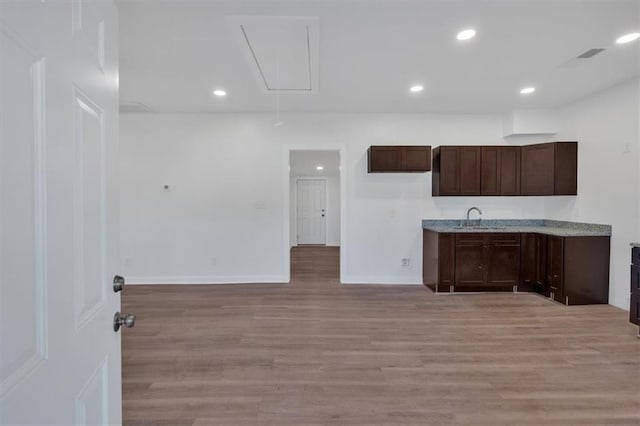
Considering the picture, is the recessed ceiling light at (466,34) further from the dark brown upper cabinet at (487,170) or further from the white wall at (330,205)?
the white wall at (330,205)

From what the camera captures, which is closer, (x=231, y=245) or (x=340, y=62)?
(x=340, y=62)

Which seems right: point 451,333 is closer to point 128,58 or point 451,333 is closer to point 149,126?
point 128,58

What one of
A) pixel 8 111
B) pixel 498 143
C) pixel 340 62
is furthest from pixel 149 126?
pixel 498 143

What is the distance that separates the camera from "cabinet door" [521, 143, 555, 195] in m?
4.41

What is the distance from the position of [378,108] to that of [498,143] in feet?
6.42

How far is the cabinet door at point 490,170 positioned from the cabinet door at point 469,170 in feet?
0.20

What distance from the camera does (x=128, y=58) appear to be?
9.89 ft

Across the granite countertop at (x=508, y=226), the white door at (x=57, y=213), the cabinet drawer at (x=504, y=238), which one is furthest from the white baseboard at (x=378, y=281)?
the white door at (x=57, y=213)

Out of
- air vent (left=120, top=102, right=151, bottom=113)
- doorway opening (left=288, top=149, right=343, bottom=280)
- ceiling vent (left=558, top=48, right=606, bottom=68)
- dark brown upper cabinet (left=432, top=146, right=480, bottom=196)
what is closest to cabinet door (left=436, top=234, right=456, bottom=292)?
dark brown upper cabinet (left=432, top=146, right=480, bottom=196)

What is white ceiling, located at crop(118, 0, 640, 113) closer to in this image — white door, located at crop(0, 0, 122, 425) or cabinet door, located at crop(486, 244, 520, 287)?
white door, located at crop(0, 0, 122, 425)

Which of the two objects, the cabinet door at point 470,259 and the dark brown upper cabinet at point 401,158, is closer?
the cabinet door at point 470,259

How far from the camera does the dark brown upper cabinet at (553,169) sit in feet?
14.3

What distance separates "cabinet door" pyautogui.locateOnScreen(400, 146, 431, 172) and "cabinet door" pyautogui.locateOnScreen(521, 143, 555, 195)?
1362 millimetres

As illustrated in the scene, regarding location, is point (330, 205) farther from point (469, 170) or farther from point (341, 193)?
point (469, 170)
